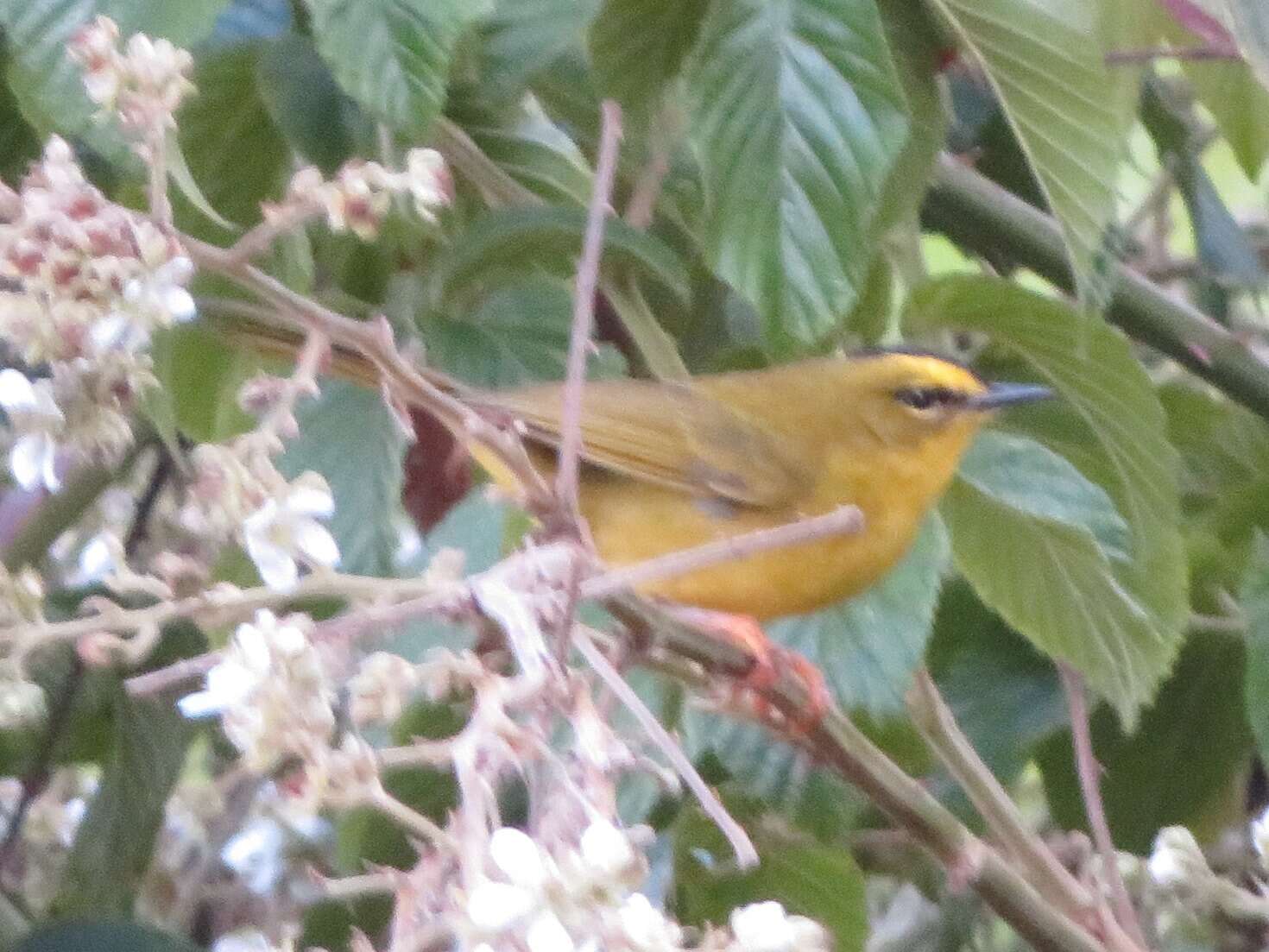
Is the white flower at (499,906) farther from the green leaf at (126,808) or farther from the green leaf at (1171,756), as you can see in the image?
the green leaf at (1171,756)

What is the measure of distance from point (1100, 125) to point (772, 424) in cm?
75

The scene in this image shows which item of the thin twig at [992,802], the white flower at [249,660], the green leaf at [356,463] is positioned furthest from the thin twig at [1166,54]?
the white flower at [249,660]

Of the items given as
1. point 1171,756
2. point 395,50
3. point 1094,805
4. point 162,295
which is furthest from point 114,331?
point 1171,756

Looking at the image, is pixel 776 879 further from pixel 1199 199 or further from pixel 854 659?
pixel 1199 199

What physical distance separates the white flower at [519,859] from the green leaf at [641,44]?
2.40ft

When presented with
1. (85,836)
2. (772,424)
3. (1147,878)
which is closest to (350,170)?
(85,836)

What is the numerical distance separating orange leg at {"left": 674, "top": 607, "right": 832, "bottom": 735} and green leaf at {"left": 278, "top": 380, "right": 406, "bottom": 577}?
215 millimetres

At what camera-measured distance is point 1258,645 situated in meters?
1.31

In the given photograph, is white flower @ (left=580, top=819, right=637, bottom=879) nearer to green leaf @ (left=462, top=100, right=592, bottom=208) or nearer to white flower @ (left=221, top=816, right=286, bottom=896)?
green leaf @ (left=462, top=100, right=592, bottom=208)

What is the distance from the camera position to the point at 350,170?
0.76 meters

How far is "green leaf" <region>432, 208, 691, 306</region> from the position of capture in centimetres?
121

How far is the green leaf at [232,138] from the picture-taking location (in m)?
1.22

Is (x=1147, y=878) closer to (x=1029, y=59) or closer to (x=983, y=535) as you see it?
(x=983, y=535)

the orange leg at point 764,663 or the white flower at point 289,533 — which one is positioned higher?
the white flower at point 289,533
